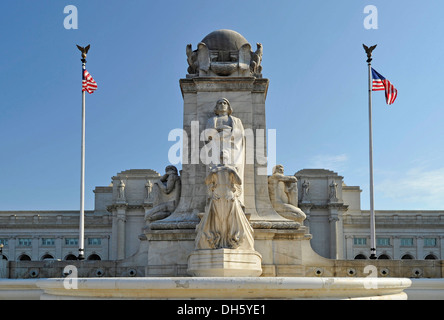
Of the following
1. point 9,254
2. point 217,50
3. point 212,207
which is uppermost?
point 217,50

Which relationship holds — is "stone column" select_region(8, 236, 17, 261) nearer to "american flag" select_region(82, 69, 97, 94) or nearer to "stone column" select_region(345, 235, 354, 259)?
"stone column" select_region(345, 235, 354, 259)

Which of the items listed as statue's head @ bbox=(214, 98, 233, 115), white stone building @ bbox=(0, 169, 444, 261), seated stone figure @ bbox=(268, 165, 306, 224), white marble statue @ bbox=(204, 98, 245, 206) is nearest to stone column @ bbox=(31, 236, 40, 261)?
white stone building @ bbox=(0, 169, 444, 261)

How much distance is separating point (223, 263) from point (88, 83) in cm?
1860

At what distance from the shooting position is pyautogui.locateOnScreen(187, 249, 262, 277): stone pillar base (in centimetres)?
1234

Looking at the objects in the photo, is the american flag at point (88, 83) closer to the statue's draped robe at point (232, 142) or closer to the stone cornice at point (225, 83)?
the stone cornice at point (225, 83)

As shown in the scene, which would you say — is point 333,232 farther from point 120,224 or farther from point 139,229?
point 120,224

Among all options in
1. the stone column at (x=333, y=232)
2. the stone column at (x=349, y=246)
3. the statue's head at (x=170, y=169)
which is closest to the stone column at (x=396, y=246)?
the stone column at (x=349, y=246)

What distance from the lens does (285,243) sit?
14.7 metres

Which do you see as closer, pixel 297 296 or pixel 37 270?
pixel 297 296

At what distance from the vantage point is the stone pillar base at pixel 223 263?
12344 mm

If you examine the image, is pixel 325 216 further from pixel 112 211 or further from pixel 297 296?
pixel 297 296

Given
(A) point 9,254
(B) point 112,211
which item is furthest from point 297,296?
(A) point 9,254

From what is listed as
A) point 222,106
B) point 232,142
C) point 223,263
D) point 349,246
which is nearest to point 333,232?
point 349,246

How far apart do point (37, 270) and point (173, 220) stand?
506 centimetres
